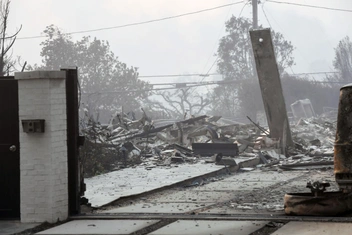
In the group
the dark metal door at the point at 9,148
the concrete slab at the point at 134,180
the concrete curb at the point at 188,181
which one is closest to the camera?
the dark metal door at the point at 9,148

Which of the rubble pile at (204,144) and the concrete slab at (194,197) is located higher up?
the rubble pile at (204,144)

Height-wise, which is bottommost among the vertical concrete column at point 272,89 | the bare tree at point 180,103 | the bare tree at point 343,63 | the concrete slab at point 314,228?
the concrete slab at point 314,228

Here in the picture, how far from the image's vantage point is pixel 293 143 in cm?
2266

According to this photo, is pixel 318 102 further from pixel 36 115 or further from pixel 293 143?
pixel 36 115

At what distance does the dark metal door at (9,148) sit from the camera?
31.0 feet

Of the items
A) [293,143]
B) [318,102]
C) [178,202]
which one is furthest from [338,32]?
[178,202]

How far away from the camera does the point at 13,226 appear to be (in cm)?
902

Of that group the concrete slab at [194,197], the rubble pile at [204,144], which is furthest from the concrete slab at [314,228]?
the rubble pile at [204,144]

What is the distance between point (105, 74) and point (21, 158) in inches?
1821

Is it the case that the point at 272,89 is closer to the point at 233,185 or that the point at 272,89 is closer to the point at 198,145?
the point at 198,145

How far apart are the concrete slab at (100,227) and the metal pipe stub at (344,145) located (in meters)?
2.63

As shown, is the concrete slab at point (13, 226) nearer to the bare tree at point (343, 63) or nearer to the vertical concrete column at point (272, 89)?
the vertical concrete column at point (272, 89)

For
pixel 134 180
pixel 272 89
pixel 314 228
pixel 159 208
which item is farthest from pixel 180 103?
pixel 314 228

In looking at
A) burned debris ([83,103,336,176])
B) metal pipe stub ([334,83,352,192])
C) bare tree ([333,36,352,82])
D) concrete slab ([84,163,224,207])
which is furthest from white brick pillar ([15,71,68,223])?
bare tree ([333,36,352,82])
